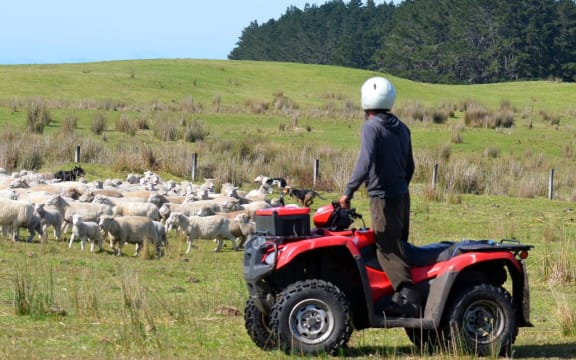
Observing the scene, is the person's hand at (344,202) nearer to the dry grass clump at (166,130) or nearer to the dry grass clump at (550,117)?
the dry grass clump at (166,130)

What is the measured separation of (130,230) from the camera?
1941 cm

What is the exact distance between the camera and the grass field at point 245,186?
10.1 m

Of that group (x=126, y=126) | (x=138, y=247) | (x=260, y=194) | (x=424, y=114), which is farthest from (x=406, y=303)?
(x=424, y=114)

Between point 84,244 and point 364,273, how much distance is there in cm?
1127

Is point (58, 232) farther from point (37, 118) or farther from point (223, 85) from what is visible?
point (223, 85)

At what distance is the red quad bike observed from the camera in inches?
354

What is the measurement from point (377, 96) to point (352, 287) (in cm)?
172

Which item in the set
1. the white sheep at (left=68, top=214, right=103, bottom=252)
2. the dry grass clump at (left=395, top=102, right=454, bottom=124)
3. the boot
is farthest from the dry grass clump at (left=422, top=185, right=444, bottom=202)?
the dry grass clump at (left=395, top=102, right=454, bottom=124)

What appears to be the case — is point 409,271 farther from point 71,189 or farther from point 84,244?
point 71,189

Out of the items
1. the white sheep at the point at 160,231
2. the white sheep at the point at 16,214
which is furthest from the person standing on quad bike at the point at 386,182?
the white sheep at the point at 16,214

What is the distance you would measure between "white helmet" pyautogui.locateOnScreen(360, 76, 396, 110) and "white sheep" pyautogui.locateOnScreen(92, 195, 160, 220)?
12746mm

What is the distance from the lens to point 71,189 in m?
23.7

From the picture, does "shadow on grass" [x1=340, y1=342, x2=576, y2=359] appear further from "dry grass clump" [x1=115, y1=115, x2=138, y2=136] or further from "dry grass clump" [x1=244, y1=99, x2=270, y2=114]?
"dry grass clump" [x1=244, y1=99, x2=270, y2=114]

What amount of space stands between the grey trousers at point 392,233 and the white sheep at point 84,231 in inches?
430
